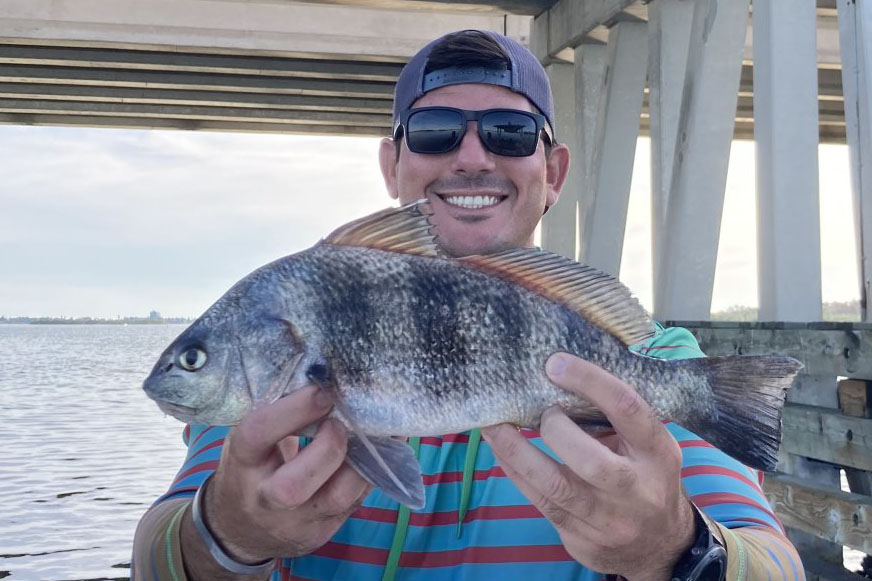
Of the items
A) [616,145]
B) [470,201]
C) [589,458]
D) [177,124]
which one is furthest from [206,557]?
[177,124]

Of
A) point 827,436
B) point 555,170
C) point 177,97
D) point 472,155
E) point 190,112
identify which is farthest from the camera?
point 190,112

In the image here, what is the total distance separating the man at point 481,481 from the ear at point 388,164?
28 mm

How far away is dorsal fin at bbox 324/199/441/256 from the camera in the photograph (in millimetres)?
2316

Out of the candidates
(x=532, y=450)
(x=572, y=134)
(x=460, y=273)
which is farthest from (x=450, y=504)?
(x=572, y=134)

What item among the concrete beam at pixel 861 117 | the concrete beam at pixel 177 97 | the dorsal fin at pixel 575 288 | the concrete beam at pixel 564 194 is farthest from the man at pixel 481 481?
the concrete beam at pixel 177 97

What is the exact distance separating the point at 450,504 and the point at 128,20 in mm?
13609

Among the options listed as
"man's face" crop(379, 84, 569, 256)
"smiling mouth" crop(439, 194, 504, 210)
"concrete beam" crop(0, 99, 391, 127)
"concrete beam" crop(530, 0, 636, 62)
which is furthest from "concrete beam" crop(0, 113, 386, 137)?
"smiling mouth" crop(439, 194, 504, 210)

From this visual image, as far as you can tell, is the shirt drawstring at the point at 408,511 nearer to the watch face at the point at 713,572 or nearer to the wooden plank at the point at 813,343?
the watch face at the point at 713,572

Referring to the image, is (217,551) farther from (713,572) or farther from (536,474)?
(713,572)

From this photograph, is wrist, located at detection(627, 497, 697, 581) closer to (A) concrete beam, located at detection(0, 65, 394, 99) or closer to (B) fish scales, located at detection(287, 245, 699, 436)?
(B) fish scales, located at detection(287, 245, 699, 436)

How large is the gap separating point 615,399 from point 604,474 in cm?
18

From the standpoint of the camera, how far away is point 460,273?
228 centimetres

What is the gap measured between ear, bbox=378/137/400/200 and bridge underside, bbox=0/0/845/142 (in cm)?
761

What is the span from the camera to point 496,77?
3.30 metres
